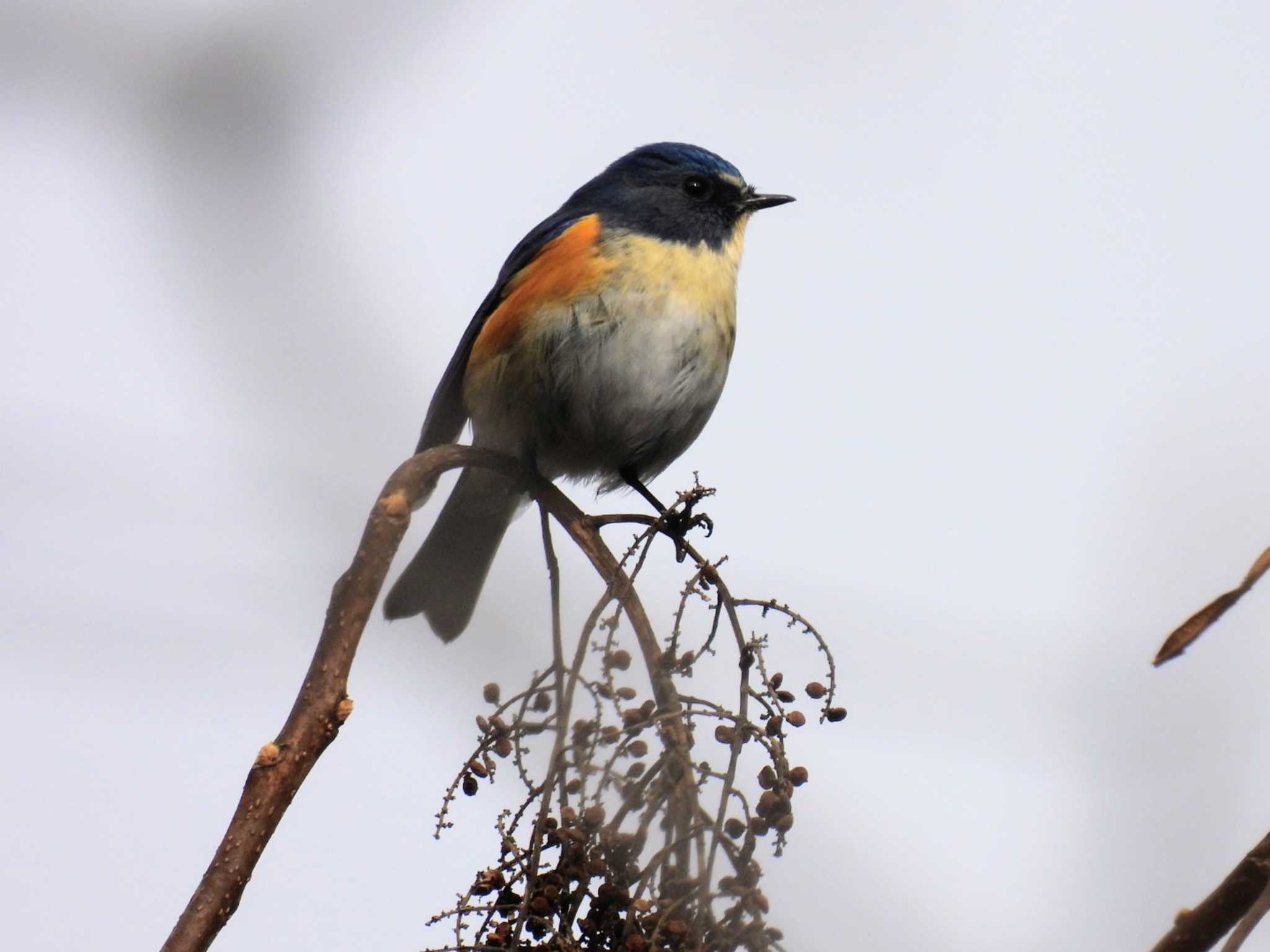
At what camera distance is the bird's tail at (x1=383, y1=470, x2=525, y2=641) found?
4.48 meters

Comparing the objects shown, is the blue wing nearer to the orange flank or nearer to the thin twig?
the orange flank

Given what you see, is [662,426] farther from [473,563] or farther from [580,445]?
[473,563]

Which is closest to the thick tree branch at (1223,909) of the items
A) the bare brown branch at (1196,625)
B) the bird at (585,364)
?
the bare brown branch at (1196,625)

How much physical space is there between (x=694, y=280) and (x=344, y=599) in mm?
2780

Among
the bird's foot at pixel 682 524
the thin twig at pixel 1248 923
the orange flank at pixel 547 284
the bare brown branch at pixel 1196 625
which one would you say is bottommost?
the thin twig at pixel 1248 923

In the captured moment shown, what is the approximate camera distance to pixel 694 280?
462 centimetres

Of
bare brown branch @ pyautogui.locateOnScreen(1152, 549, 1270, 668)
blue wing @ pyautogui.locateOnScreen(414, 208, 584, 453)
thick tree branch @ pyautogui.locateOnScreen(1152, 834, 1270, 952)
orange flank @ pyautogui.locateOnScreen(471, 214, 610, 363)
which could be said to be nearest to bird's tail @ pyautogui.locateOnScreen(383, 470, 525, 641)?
blue wing @ pyautogui.locateOnScreen(414, 208, 584, 453)

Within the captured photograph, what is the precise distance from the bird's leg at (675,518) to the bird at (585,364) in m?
0.01

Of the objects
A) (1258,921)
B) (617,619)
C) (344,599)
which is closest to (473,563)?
(617,619)

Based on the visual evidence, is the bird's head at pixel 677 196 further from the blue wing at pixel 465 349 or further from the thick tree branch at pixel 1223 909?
the thick tree branch at pixel 1223 909

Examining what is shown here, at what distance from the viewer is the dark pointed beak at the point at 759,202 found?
5.15 meters

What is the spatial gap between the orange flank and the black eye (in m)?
0.55

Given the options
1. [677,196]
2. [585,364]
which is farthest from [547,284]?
[677,196]

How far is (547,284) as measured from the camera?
4.46 metres
